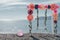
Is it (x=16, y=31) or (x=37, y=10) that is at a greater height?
(x=37, y=10)

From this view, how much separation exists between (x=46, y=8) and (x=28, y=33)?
1082mm

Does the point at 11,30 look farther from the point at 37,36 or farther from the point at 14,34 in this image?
→ the point at 37,36

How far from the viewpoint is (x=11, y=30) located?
8641 millimetres

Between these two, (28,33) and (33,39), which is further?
(28,33)

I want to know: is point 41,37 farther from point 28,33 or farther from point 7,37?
point 7,37

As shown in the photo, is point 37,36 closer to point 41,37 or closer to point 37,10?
point 41,37

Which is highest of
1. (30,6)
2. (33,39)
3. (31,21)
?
(30,6)

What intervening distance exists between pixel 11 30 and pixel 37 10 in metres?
1.18

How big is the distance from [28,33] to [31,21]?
47cm

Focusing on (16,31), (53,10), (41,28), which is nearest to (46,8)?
(53,10)

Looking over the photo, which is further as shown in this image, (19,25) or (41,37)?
(19,25)

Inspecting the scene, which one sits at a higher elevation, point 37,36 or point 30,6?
point 30,6

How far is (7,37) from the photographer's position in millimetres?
8047

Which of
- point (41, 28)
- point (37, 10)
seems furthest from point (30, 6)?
point (41, 28)
